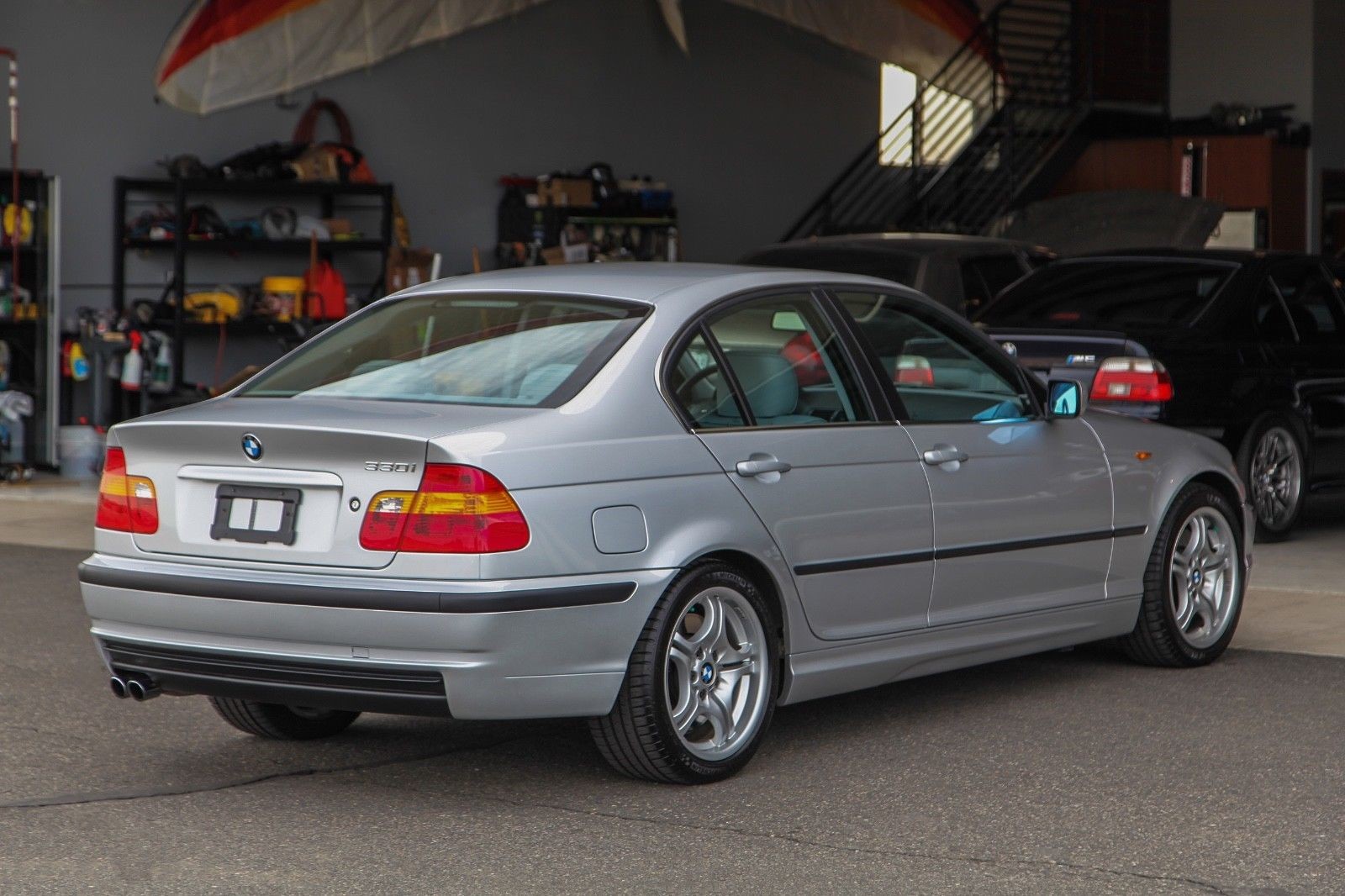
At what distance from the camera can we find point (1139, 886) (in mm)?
4281

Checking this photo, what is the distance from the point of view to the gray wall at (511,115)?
617 inches

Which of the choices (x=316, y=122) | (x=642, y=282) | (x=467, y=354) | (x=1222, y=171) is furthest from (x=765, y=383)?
(x=1222, y=171)

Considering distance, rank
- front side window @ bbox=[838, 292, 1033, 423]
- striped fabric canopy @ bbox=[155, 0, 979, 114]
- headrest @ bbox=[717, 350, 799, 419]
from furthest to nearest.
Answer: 1. striped fabric canopy @ bbox=[155, 0, 979, 114]
2. front side window @ bbox=[838, 292, 1033, 423]
3. headrest @ bbox=[717, 350, 799, 419]

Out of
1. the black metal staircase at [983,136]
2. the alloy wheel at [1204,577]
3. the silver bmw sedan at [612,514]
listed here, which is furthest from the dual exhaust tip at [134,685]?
the black metal staircase at [983,136]

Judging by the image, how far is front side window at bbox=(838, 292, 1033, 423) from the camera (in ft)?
20.3

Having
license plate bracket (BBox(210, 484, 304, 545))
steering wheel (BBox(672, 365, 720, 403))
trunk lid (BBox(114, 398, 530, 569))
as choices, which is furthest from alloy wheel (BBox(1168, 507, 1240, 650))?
license plate bracket (BBox(210, 484, 304, 545))

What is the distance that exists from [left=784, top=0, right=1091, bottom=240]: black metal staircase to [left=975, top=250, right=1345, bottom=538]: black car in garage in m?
7.95

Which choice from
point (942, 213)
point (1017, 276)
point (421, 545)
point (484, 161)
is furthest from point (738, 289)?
point (942, 213)

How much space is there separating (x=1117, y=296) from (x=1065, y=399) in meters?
4.19

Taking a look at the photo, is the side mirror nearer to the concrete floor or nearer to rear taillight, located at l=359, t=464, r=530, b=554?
the concrete floor

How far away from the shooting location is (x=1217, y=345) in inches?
396

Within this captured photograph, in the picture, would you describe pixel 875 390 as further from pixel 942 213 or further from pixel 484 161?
pixel 942 213

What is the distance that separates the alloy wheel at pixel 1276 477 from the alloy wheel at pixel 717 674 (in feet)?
18.7

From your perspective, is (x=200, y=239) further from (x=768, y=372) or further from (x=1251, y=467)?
(x=768, y=372)
